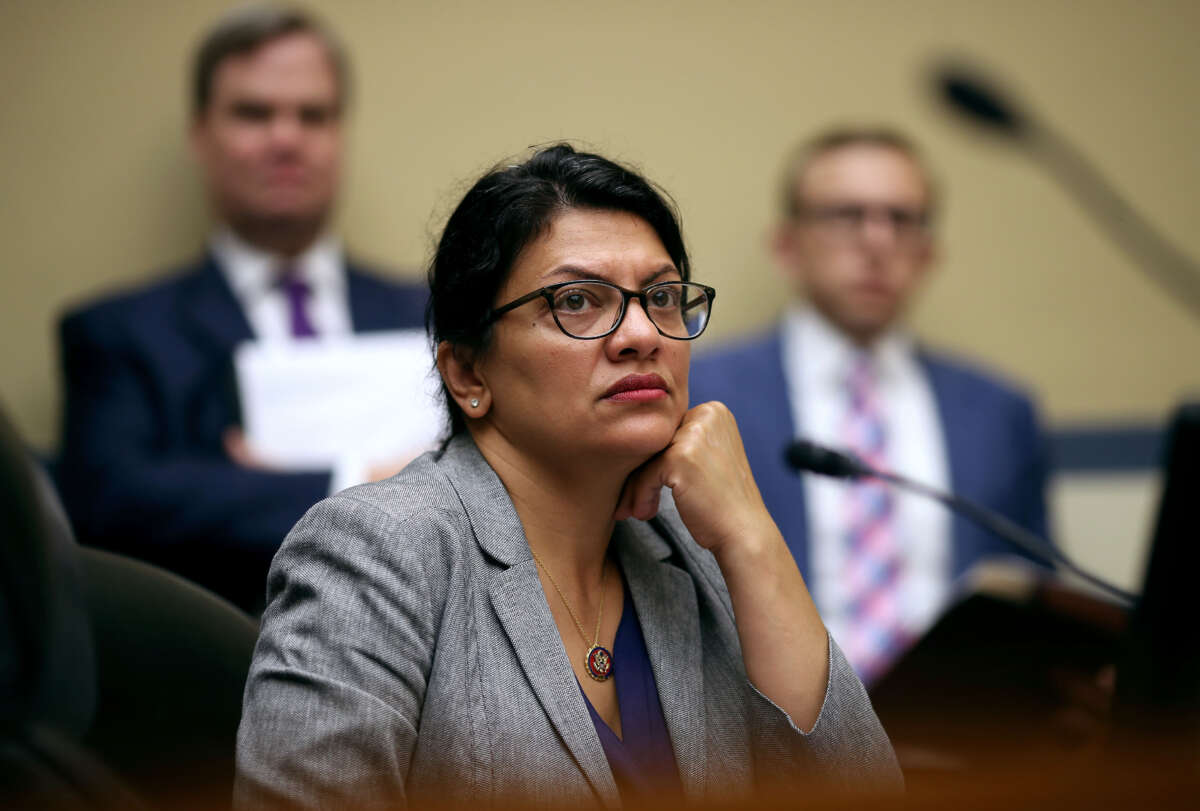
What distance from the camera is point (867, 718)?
912 mm

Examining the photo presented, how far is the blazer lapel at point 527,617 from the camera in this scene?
2.75ft

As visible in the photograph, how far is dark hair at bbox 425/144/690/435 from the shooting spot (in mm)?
941

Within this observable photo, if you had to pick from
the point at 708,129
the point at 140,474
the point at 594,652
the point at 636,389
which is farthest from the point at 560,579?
the point at 708,129

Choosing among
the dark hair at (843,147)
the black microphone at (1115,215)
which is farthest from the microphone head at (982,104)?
the black microphone at (1115,215)

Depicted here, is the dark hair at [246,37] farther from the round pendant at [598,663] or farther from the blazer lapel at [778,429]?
the round pendant at [598,663]

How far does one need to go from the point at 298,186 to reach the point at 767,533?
129 centimetres

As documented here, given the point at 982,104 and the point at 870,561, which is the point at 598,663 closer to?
the point at 982,104

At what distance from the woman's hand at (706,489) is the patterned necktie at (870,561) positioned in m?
0.94

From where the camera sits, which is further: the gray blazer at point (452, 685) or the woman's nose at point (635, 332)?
Result: the woman's nose at point (635, 332)

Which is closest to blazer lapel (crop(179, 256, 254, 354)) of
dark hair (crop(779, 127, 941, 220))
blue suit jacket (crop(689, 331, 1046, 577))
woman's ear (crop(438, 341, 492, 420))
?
blue suit jacket (crop(689, 331, 1046, 577))

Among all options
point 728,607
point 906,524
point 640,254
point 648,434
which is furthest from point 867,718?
point 906,524

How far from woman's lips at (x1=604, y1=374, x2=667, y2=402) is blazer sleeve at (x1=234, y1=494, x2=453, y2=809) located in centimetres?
20

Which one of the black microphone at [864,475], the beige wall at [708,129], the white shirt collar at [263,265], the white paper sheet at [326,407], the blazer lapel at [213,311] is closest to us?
the black microphone at [864,475]

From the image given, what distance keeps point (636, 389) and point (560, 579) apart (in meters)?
0.17
